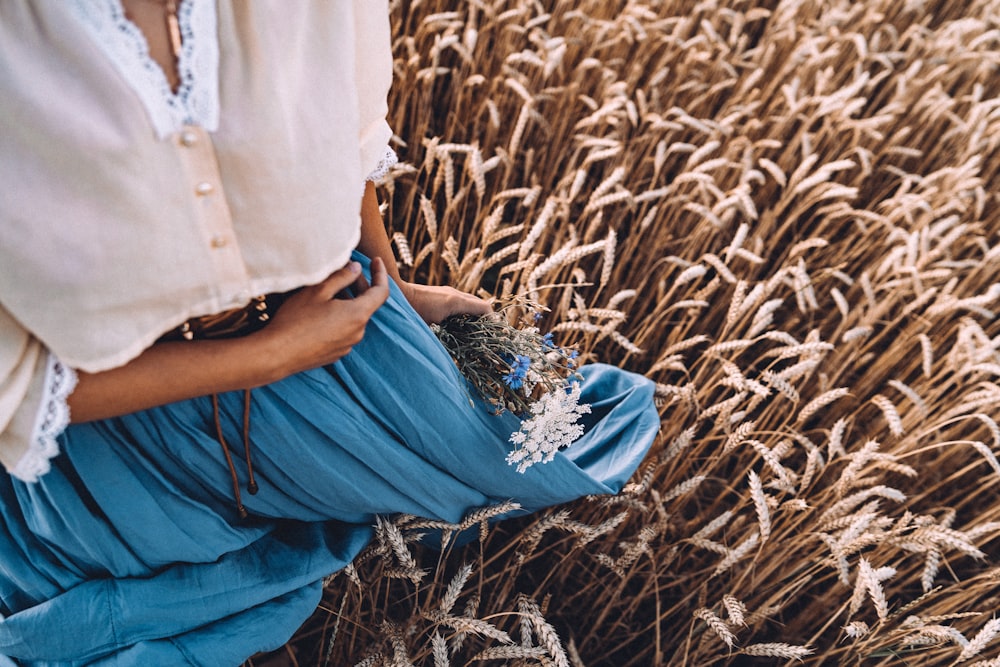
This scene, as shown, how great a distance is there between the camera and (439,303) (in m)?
1.13

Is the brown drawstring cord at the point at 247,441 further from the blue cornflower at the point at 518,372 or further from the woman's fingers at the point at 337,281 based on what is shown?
the blue cornflower at the point at 518,372

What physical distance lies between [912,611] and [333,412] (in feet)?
4.53

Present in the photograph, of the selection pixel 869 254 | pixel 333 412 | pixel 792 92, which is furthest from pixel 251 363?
pixel 792 92

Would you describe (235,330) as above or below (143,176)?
below

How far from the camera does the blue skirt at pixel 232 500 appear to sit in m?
0.84

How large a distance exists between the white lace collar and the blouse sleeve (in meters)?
0.27

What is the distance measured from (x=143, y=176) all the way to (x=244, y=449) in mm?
396

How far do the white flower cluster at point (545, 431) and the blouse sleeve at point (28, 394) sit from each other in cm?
57

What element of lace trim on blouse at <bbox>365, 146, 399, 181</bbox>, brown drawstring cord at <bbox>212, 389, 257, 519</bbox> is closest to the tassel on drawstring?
brown drawstring cord at <bbox>212, 389, 257, 519</bbox>

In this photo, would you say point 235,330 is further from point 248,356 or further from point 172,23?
point 172,23

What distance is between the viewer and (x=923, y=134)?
2527 mm

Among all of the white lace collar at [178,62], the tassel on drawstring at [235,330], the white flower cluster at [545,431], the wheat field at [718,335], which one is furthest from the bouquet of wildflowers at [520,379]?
the white lace collar at [178,62]

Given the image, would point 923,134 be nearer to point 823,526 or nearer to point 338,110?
point 823,526

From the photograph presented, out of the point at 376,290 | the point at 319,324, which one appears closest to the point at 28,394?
the point at 319,324
